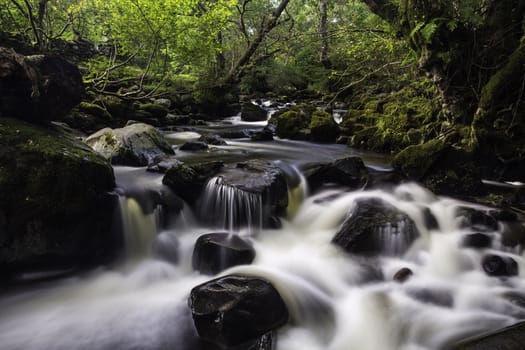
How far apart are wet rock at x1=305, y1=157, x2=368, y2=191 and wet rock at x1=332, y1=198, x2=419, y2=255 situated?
1.43 meters

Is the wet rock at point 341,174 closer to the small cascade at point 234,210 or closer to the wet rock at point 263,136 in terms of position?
the small cascade at point 234,210

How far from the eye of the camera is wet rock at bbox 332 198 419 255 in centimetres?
457

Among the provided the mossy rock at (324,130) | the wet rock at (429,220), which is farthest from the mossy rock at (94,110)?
the wet rock at (429,220)

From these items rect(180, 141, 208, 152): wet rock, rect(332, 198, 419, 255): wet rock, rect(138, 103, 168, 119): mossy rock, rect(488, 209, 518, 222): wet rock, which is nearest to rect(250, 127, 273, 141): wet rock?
rect(180, 141, 208, 152): wet rock

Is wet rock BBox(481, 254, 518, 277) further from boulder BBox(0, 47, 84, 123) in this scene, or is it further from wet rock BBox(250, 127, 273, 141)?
wet rock BBox(250, 127, 273, 141)

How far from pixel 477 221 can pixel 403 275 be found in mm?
1833

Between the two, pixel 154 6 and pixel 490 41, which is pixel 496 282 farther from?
pixel 154 6

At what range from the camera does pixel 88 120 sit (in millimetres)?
10250

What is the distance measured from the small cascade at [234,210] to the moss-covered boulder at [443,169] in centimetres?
349

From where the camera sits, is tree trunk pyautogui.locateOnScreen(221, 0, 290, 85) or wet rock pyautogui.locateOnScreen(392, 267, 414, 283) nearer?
wet rock pyautogui.locateOnScreen(392, 267, 414, 283)

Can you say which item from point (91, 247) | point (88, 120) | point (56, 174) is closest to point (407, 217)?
point (91, 247)

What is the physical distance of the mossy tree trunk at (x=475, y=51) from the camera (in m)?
5.57

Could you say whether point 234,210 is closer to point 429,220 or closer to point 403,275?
point 403,275

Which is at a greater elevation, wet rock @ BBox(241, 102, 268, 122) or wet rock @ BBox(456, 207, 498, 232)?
→ wet rock @ BBox(241, 102, 268, 122)
